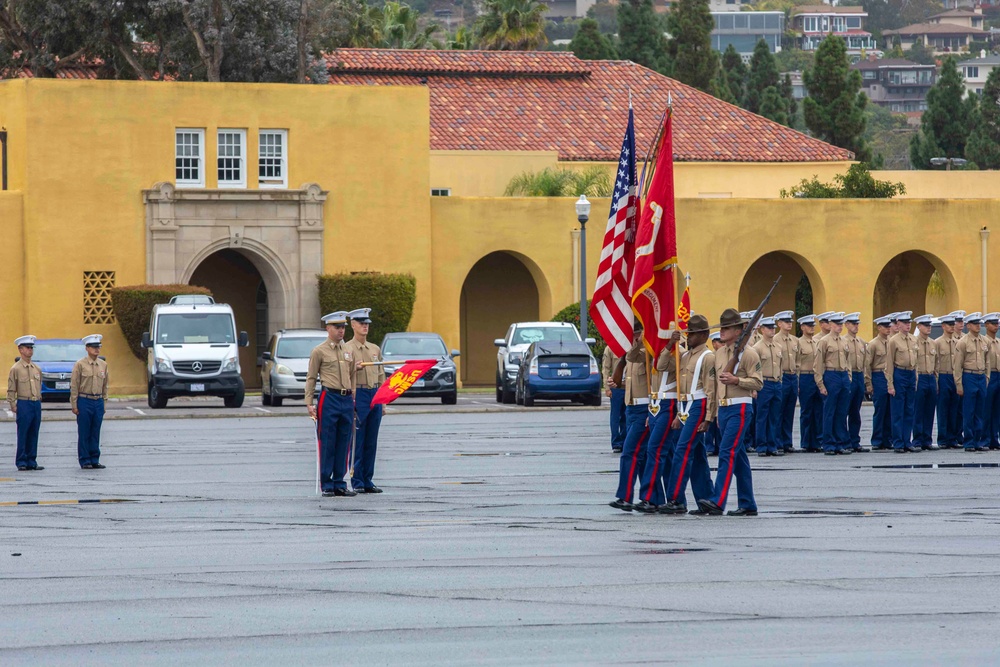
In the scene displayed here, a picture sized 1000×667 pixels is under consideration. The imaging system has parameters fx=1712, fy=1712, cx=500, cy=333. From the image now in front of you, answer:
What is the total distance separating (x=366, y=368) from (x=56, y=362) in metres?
21.5

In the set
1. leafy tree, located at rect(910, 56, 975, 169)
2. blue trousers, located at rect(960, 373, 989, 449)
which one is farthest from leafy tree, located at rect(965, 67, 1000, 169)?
blue trousers, located at rect(960, 373, 989, 449)

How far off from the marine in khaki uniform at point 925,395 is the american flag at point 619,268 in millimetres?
7990

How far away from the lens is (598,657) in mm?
8711

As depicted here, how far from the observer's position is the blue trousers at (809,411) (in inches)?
928

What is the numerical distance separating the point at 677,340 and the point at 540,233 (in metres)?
30.7

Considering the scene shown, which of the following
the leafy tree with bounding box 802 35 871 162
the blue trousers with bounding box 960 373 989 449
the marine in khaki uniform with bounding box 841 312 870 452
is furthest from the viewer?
the leafy tree with bounding box 802 35 871 162

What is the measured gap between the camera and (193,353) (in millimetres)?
35688

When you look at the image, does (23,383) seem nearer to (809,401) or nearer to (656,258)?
(656,258)

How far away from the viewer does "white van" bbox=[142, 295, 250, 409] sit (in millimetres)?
35250

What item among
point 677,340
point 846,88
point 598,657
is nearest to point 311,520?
point 677,340

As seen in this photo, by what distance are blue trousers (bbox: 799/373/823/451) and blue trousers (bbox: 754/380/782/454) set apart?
0.59m

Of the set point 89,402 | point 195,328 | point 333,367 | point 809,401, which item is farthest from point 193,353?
point 333,367

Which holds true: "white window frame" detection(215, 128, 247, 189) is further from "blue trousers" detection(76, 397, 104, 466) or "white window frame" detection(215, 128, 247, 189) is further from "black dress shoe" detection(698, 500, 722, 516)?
"black dress shoe" detection(698, 500, 722, 516)

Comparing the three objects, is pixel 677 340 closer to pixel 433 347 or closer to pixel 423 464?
pixel 423 464
